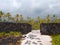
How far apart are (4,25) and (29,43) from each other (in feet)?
29.0

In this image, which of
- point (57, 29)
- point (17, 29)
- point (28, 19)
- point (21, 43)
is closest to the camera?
point (21, 43)

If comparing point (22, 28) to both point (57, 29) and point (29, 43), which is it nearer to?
point (57, 29)

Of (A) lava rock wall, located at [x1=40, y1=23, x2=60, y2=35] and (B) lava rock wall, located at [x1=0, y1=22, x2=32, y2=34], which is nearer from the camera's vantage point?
(A) lava rock wall, located at [x1=40, y1=23, x2=60, y2=35]

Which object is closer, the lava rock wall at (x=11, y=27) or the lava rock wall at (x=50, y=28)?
the lava rock wall at (x=50, y=28)

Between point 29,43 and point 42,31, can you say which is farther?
point 42,31

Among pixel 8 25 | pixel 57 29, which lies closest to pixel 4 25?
pixel 8 25

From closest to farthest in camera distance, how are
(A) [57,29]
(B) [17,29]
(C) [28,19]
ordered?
(A) [57,29], (B) [17,29], (C) [28,19]

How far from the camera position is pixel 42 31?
86.2ft

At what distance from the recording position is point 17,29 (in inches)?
1077

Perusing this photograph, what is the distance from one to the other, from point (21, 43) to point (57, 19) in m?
60.7

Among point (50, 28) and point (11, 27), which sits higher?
point (11, 27)

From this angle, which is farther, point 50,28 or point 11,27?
point 11,27

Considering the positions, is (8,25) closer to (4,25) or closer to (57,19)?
(4,25)

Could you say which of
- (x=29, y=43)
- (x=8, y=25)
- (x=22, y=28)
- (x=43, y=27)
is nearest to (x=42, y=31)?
(x=43, y=27)
